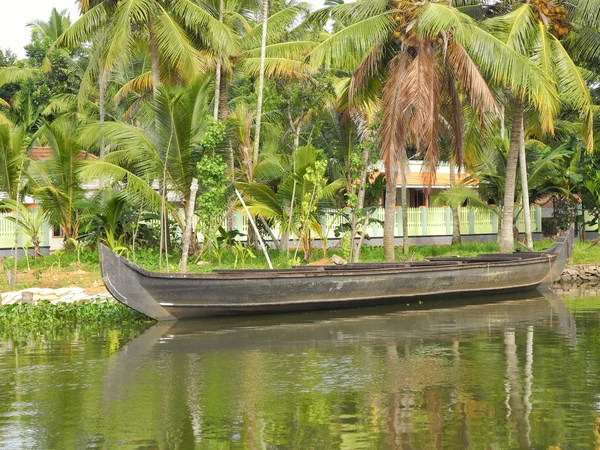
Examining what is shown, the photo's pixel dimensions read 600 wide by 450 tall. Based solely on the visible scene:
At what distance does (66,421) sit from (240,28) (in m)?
19.7

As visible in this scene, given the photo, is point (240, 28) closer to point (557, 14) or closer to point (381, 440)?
point (557, 14)

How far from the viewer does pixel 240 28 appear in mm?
27250

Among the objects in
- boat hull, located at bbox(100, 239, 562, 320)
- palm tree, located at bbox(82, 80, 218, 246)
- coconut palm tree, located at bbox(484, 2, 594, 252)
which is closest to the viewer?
boat hull, located at bbox(100, 239, 562, 320)

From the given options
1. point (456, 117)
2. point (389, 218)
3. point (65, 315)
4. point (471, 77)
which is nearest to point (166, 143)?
point (389, 218)

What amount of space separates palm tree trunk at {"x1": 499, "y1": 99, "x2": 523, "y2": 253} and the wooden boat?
2.39 m

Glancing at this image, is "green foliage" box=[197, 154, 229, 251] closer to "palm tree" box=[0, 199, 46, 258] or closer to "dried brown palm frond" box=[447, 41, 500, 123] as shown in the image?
"palm tree" box=[0, 199, 46, 258]

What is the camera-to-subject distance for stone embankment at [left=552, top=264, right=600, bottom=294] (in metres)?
24.2

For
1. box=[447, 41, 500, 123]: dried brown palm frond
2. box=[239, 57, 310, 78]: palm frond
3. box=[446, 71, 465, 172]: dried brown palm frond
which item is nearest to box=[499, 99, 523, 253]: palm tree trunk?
box=[446, 71, 465, 172]: dried brown palm frond

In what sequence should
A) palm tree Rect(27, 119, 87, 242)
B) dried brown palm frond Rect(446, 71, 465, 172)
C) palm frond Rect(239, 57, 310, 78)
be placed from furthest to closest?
palm frond Rect(239, 57, 310, 78) → palm tree Rect(27, 119, 87, 242) → dried brown palm frond Rect(446, 71, 465, 172)

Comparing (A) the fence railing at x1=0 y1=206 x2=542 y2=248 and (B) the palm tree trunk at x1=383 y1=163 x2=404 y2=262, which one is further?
(A) the fence railing at x1=0 y1=206 x2=542 y2=248

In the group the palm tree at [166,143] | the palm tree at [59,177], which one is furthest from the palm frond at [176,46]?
the palm tree at [59,177]

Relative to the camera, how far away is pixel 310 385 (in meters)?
10.7

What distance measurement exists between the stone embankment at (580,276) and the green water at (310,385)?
788 cm

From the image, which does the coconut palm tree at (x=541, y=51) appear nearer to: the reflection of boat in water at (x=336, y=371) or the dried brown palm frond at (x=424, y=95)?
the dried brown palm frond at (x=424, y=95)
